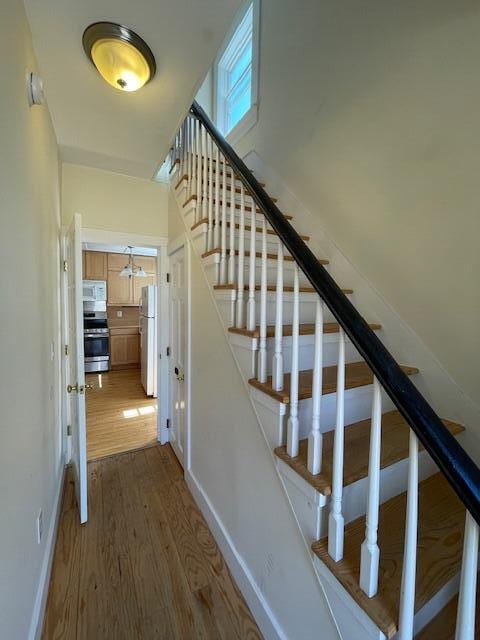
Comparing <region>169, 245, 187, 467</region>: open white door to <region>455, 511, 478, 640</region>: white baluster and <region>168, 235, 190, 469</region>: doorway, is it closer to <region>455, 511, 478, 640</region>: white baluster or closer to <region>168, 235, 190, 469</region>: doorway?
<region>168, 235, 190, 469</region>: doorway

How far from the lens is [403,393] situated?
0.64 m

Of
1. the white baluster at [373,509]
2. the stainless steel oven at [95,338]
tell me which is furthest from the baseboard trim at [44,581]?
the stainless steel oven at [95,338]

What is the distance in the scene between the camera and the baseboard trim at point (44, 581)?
115cm

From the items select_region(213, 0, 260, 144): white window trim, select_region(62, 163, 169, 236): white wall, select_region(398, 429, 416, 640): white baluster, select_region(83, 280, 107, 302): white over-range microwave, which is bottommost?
select_region(398, 429, 416, 640): white baluster

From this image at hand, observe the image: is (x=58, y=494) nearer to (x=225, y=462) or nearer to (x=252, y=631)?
(x=225, y=462)

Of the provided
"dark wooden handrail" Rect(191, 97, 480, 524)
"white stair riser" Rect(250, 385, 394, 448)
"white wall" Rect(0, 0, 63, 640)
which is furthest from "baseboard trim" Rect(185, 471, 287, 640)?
"dark wooden handrail" Rect(191, 97, 480, 524)

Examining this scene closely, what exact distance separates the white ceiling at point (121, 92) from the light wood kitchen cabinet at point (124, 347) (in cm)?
415

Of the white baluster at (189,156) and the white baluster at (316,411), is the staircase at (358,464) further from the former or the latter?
the white baluster at (189,156)

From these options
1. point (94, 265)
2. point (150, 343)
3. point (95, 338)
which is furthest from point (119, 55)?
point (95, 338)

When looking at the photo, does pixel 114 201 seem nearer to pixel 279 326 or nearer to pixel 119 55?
pixel 119 55

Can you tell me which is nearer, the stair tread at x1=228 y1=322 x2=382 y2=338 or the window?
the stair tread at x1=228 y1=322 x2=382 y2=338

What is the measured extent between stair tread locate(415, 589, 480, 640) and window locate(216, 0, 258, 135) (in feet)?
11.6

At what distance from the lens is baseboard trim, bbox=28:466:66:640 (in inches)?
45.1

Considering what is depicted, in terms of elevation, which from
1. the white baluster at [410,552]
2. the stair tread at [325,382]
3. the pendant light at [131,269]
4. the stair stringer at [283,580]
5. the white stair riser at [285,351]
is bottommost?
the stair stringer at [283,580]
